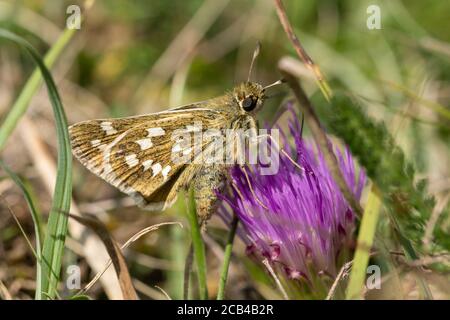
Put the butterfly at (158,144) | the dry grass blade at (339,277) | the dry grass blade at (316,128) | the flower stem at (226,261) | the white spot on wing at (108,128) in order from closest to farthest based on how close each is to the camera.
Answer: the dry grass blade at (316,128) → the dry grass blade at (339,277) → the flower stem at (226,261) → the butterfly at (158,144) → the white spot on wing at (108,128)

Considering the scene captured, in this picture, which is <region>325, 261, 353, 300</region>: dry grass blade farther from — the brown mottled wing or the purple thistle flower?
the brown mottled wing

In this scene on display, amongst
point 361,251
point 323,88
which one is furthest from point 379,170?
point 323,88

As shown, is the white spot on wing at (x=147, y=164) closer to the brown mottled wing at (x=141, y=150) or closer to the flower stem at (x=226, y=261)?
the brown mottled wing at (x=141, y=150)

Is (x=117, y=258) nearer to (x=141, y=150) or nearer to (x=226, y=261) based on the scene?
(x=226, y=261)

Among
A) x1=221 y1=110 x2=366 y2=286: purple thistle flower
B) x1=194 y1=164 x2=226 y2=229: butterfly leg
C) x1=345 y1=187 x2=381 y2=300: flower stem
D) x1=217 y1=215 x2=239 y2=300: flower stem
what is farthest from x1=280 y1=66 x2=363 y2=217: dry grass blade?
x1=194 y1=164 x2=226 y2=229: butterfly leg

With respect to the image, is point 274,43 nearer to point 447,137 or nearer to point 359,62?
point 359,62

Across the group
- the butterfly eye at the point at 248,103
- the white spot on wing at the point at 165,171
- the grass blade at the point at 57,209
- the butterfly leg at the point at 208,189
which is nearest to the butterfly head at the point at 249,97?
the butterfly eye at the point at 248,103

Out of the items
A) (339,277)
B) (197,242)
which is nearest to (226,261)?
(197,242)
